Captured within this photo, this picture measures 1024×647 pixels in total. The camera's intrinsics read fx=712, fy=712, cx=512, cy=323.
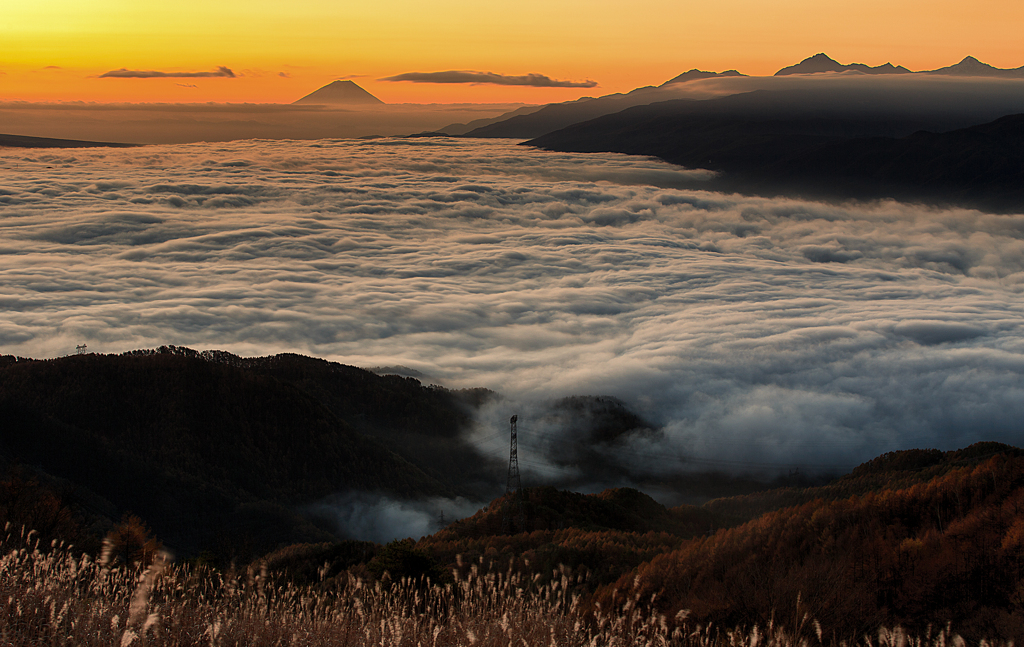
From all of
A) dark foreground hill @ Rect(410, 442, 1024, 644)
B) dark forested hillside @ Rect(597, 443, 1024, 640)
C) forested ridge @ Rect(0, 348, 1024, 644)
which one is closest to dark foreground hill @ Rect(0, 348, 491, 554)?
forested ridge @ Rect(0, 348, 1024, 644)

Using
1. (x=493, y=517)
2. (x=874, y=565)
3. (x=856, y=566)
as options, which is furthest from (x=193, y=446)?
(x=874, y=565)

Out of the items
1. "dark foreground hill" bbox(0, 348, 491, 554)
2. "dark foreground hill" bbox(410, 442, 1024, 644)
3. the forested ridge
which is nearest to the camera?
"dark foreground hill" bbox(410, 442, 1024, 644)

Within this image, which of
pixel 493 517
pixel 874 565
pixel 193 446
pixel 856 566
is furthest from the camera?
pixel 193 446

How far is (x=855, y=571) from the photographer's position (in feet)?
52.0

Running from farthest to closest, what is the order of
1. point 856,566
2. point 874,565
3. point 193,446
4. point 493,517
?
point 193,446 < point 493,517 < point 856,566 < point 874,565

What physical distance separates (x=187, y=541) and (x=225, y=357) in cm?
9058

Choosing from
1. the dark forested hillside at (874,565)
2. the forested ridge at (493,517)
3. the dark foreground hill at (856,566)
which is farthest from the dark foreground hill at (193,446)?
the dark forested hillside at (874,565)

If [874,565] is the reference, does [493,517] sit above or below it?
below

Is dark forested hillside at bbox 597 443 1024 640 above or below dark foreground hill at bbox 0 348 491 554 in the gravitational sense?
above

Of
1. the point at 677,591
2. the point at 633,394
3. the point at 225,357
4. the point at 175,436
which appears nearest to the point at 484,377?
the point at 633,394

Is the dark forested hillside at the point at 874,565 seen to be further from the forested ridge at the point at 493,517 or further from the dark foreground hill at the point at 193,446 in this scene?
the dark foreground hill at the point at 193,446

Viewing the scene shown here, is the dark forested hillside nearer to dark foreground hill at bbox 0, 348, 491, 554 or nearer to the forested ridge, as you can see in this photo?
the forested ridge

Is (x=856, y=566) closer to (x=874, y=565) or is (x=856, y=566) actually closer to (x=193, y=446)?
(x=874, y=565)

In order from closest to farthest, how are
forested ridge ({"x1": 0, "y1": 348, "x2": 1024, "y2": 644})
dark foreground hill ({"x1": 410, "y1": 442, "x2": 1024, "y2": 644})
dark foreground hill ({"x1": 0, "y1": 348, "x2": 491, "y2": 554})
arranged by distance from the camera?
dark foreground hill ({"x1": 410, "y1": 442, "x2": 1024, "y2": 644}) → forested ridge ({"x1": 0, "y1": 348, "x2": 1024, "y2": 644}) → dark foreground hill ({"x1": 0, "y1": 348, "x2": 491, "y2": 554})
